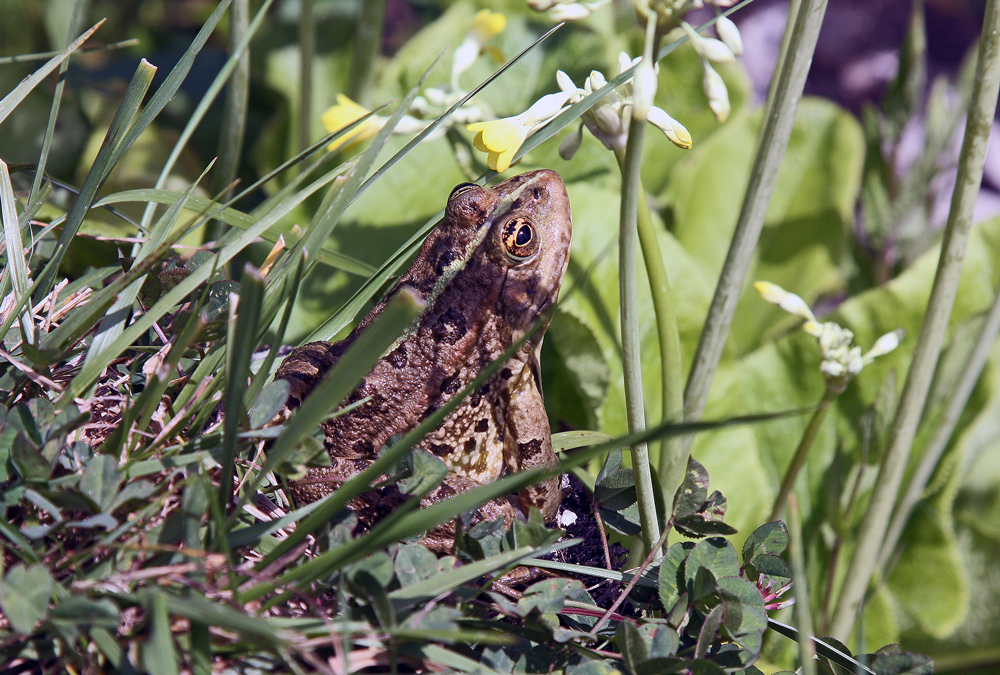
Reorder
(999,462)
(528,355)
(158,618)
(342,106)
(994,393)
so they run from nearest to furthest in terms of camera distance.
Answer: (158,618) < (528,355) < (342,106) < (994,393) < (999,462)

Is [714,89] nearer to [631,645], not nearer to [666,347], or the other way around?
[666,347]

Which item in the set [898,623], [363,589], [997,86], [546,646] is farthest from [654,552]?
[898,623]

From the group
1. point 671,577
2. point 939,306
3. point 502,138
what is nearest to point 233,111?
point 502,138

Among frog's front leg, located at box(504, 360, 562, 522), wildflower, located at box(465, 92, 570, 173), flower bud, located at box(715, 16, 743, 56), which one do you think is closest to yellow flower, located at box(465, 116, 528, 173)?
wildflower, located at box(465, 92, 570, 173)

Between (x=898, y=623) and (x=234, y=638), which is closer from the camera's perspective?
(x=234, y=638)

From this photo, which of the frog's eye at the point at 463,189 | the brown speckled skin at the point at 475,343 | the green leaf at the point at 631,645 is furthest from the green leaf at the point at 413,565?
the frog's eye at the point at 463,189

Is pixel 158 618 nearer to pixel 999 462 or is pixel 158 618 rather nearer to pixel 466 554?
pixel 466 554
